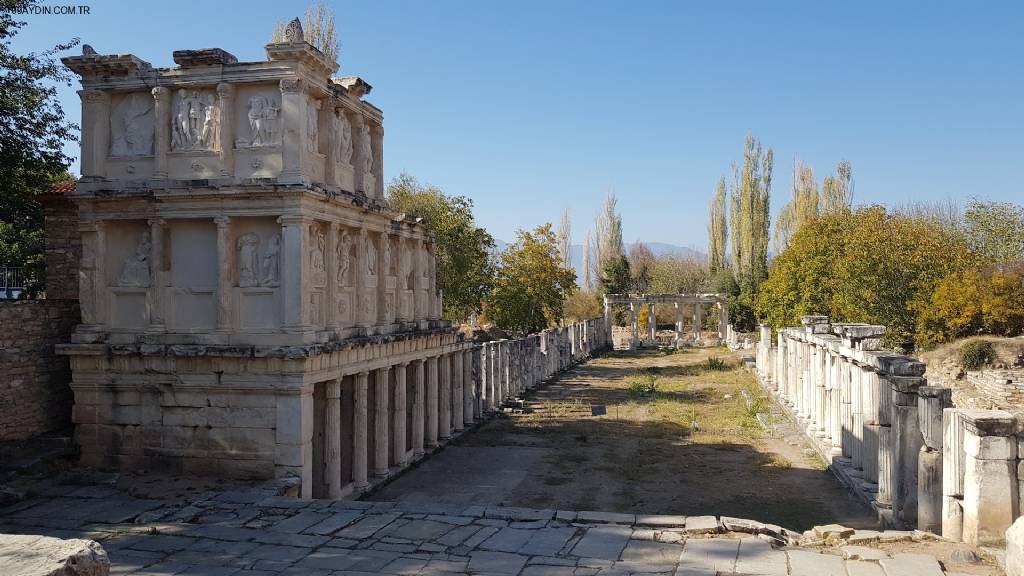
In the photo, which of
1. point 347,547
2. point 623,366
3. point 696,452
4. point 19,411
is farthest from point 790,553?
point 623,366

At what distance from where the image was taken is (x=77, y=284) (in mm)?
13359

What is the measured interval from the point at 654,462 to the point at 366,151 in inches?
320

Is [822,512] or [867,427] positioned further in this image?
[867,427]

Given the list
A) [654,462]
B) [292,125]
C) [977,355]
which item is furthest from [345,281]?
[977,355]

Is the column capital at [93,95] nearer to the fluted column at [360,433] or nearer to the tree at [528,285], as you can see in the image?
the fluted column at [360,433]

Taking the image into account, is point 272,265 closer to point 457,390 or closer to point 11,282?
point 457,390

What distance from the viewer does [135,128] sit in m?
11.9

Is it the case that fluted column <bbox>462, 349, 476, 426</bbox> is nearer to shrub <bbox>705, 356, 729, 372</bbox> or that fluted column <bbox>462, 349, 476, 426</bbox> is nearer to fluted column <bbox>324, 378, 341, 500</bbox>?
fluted column <bbox>324, 378, 341, 500</bbox>

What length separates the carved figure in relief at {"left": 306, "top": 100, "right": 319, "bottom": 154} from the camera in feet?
37.6

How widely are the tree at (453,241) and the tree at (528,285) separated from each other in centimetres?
125

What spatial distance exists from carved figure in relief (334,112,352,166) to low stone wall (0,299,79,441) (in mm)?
4817

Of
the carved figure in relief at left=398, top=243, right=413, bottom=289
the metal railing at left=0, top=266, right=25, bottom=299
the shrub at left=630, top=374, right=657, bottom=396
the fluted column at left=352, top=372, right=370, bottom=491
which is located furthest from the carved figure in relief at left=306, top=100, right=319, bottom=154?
the shrub at left=630, top=374, right=657, bottom=396

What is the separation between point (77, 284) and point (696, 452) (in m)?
12.2

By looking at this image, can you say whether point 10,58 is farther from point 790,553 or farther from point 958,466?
point 958,466
